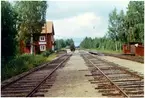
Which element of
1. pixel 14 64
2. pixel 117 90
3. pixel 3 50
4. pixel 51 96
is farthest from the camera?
pixel 14 64

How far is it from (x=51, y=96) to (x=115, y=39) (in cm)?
8856

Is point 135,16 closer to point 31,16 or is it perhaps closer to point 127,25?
point 127,25

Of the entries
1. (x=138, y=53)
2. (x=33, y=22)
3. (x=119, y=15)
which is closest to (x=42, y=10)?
(x=33, y=22)

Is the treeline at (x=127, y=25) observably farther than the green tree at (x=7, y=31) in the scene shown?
Yes

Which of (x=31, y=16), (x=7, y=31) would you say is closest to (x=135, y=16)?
(x=31, y=16)

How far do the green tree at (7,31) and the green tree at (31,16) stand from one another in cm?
3594

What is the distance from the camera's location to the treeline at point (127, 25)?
220 ft

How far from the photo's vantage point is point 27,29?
60.4 m

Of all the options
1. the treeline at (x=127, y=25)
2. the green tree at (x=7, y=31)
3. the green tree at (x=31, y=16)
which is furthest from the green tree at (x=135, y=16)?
the green tree at (x=7, y=31)

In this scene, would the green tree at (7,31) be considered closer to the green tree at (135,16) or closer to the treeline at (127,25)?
the treeline at (127,25)

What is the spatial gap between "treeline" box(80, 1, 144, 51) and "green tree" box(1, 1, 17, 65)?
1513 inches

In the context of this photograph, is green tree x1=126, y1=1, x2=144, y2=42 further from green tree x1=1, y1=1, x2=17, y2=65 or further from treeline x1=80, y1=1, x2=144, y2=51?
green tree x1=1, y1=1, x2=17, y2=65

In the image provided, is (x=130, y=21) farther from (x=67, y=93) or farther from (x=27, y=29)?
(x=67, y=93)

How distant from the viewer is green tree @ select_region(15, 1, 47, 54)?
60312mm
